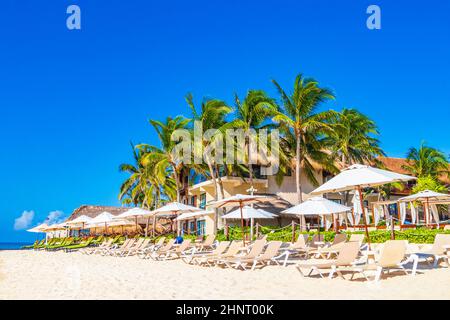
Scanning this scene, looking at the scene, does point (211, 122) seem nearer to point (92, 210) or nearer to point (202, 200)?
point (202, 200)

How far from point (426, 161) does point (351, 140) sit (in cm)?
883

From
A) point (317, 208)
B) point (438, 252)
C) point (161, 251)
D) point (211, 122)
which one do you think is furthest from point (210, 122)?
point (438, 252)

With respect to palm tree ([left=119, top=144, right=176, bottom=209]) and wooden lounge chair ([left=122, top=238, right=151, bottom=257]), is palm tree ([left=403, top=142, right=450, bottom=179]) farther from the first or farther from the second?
wooden lounge chair ([left=122, top=238, right=151, bottom=257])

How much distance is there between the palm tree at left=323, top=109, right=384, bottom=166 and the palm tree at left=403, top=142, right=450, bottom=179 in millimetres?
5435

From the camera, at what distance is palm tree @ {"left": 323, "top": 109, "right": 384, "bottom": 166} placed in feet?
96.2

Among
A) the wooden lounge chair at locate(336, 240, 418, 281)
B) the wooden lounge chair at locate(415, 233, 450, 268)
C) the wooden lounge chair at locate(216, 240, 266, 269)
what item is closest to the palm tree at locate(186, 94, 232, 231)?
the wooden lounge chair at locate(216, 240, 266, 269)

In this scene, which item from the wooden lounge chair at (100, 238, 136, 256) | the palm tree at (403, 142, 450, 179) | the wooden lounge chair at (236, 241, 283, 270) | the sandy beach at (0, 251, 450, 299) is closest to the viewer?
the sandy beach at (0, 251, 450, 299)

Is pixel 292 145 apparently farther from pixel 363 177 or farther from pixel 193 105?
pixel 363 177

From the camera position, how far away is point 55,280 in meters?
10.2

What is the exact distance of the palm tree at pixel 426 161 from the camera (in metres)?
34.9

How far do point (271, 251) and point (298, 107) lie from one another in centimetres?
1420

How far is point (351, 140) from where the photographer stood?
98.4 feet

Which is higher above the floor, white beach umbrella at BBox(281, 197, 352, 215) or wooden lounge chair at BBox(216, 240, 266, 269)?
white beach umbrella at BBox(281, 197, 352, 215)
